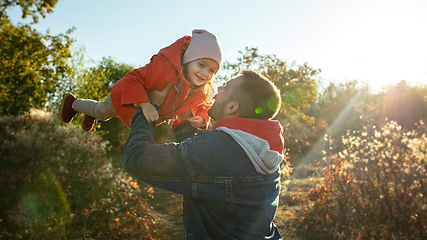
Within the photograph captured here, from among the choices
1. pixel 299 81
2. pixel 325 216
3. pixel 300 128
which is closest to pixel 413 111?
pixel 300 128

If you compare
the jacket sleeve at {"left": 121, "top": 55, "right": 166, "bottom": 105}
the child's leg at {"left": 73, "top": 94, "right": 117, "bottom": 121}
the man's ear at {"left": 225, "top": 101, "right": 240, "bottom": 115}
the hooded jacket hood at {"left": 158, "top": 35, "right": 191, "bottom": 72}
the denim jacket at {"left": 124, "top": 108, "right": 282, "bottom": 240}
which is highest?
the hooded jacket hood at {"left": 158, "top": 35, "right": 191, "bottom": 72}

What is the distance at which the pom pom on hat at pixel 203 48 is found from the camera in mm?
1899

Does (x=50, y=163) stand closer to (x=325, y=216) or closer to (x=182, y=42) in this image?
(x=182, y=42)

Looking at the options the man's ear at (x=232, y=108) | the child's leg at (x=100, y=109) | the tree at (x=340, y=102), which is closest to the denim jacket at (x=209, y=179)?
the man's ear at (x=232, y=108)

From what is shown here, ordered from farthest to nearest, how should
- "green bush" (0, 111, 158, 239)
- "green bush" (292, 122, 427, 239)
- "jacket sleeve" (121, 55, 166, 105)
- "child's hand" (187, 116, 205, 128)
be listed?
1. "green bush" (0, 111, 158, 239)
2. "green bush" (292, 122, 427, 239)
3. "child's hand" (187, 116, 205, 128)
4. "jacket sleeve" (121, 55, 166, 105)

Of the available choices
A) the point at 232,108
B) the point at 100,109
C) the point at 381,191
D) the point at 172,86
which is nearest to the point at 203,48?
the point at 172,86

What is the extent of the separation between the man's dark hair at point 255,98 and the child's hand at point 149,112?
1.40 feet

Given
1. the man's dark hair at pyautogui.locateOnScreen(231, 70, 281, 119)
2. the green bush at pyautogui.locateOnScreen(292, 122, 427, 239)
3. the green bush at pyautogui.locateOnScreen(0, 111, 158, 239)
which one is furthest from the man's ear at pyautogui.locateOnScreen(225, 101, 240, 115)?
the green bush at pyautogui.locateOnScreen(0, 111, 158, 239)

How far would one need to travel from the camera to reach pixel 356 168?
467cm

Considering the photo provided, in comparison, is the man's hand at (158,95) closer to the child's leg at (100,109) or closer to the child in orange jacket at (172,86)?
the child in orange jacket at (172,86)

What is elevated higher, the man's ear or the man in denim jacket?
the man's ear

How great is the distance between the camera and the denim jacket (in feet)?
3.89

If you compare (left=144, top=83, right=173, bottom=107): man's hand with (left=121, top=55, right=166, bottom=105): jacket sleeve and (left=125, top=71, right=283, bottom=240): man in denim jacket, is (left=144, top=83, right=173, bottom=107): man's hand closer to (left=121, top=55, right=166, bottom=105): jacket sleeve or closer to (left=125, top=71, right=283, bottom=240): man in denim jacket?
(left=121, top=55, right=166, bottom=105): jacket sleeve

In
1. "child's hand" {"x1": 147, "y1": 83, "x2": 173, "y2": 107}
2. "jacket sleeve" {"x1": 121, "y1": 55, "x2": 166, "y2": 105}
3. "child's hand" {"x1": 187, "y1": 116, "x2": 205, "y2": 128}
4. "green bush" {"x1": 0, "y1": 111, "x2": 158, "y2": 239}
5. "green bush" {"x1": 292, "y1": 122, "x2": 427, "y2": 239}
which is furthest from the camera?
"green bush" {"x1": 0, "y1": 111, "x2": 158, "y2": 239}
